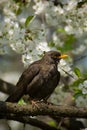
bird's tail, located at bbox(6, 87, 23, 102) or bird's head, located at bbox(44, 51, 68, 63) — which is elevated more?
bird's head, located at bbox(44, 51, 68, 63)

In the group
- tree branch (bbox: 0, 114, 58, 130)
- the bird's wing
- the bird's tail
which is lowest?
tree branch (bbox: 0, 114, 58, 130)

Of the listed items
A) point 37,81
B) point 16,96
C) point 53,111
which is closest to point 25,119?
point 16,96

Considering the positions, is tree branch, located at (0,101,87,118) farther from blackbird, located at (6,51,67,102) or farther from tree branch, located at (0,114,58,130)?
blackbird, located at (6,51,67,102)

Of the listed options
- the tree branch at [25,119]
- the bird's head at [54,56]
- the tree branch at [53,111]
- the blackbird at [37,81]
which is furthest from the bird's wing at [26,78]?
the tree branch at [53,111]

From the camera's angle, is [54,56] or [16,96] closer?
[16,96]

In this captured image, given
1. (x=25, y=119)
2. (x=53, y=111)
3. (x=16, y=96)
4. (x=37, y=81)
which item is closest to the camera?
(x=53, y=111)

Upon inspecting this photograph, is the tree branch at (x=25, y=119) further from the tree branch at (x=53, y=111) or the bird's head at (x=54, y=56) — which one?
the bird's head at (x=54, y=56)

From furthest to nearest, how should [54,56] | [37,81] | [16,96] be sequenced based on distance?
[54,56] → [37,81] → [16,96]

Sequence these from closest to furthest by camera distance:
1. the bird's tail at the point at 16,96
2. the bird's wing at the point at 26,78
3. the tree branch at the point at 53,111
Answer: the tree branch at the point at 53,111
the bird's tail at the point at 16,96
the bird's wing at the point at 26,78

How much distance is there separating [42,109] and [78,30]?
6.82 ft

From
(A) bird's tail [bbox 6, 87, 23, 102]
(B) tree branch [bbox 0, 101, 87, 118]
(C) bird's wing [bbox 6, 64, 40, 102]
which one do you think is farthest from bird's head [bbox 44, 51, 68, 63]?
(B) tree branch [bbox 0, 101, 87, 118]

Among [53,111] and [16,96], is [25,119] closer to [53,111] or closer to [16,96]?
[16,96]

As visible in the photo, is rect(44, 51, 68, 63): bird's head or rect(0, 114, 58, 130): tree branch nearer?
rect(0, 114, 58, 130): tree branch

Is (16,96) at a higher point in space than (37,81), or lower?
lower
